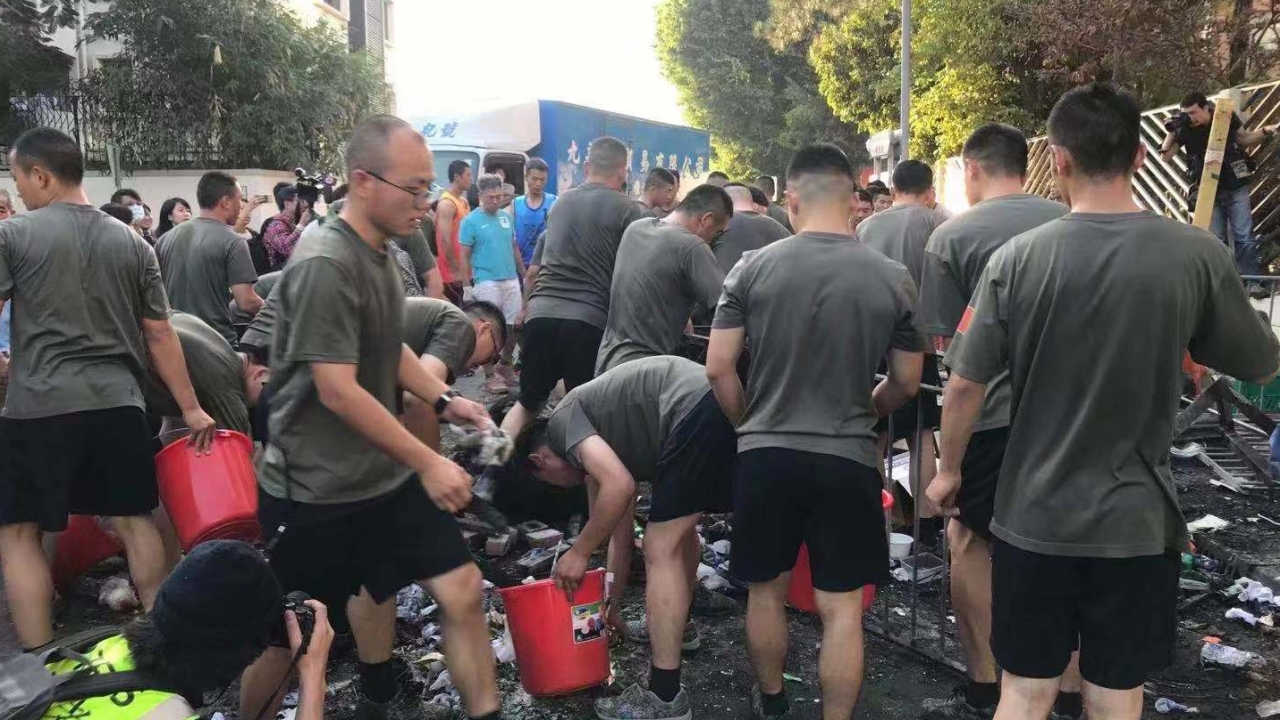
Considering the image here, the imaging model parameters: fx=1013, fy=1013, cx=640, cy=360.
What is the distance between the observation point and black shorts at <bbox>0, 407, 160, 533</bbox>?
12.0 feet

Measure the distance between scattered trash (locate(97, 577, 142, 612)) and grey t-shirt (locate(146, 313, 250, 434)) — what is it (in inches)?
32.2

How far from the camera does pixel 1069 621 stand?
8.59 ft

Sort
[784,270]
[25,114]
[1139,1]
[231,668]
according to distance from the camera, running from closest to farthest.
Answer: [231,668] → [784,270] → [1139,1] → [25,114]

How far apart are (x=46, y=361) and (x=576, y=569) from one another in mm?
2078

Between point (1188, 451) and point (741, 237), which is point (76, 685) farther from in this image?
point (1188, 451)

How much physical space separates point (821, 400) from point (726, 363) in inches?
13.8

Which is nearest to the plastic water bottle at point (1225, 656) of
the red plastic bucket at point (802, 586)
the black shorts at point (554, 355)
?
the red plastic bucket at point (802, 586)

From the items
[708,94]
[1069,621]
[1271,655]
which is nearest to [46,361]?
[1069,621]

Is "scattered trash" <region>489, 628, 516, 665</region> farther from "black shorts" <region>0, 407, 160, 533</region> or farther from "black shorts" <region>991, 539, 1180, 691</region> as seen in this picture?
"black shorts" <region>991, 539, 1180, 691</region>

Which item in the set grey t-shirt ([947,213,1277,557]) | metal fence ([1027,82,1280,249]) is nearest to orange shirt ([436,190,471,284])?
metal fence ([1027,82,1280,249])

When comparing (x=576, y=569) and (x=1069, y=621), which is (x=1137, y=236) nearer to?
(x=1069, y=621)

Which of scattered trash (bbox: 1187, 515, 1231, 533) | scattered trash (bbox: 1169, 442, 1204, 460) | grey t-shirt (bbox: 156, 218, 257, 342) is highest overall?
grey t-shirt (bbox: 156, 218, 257, 342)

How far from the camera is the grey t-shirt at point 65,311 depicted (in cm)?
367

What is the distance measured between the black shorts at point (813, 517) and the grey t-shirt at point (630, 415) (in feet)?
1.44
